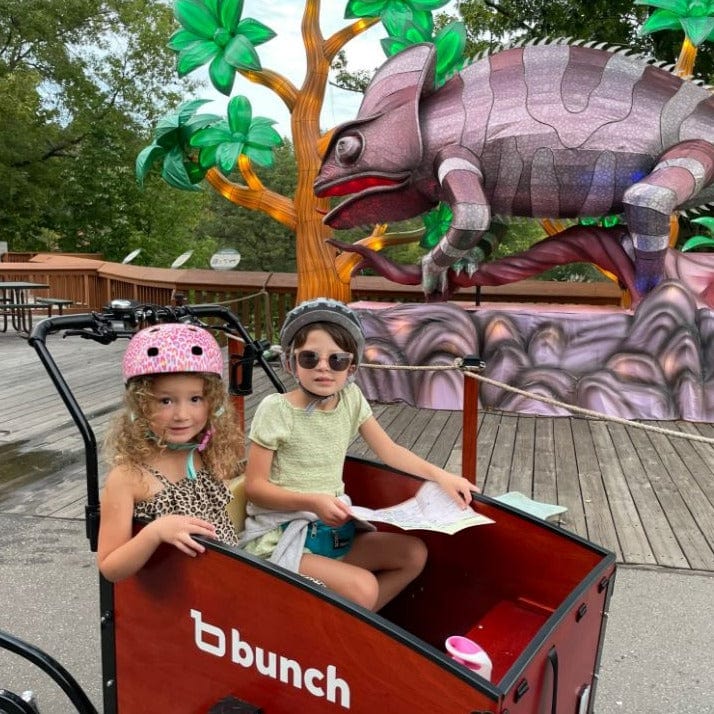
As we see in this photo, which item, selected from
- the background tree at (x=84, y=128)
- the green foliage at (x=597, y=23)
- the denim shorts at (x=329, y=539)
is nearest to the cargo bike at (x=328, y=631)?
the denim shorts at (x=329, y=539)

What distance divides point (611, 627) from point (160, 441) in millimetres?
1703

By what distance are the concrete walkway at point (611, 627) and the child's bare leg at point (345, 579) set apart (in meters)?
0.84

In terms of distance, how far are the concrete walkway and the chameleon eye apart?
3.60 m

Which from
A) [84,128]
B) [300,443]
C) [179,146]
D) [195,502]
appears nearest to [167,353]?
[195,502]

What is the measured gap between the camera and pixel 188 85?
75.0ft

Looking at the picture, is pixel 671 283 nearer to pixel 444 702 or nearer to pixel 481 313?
pixel 481 313

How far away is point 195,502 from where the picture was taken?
171cm

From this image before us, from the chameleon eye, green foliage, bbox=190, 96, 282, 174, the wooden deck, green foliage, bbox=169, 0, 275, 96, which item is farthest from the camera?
green foliage, bbox=190, 96, 282, 174

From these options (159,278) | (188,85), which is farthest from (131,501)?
(188,85)

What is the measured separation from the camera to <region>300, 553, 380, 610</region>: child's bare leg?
1.67m

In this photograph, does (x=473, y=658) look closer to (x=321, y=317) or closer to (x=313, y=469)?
(x=313, y=469)

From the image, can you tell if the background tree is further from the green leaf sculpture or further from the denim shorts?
the denim shorts

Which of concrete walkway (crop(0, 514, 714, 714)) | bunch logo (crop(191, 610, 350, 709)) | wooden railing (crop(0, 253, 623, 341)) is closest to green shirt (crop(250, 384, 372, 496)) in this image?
bunch logo (crop(191, 610, 350, 709))

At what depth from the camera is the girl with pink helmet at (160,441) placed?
150 centimetres
